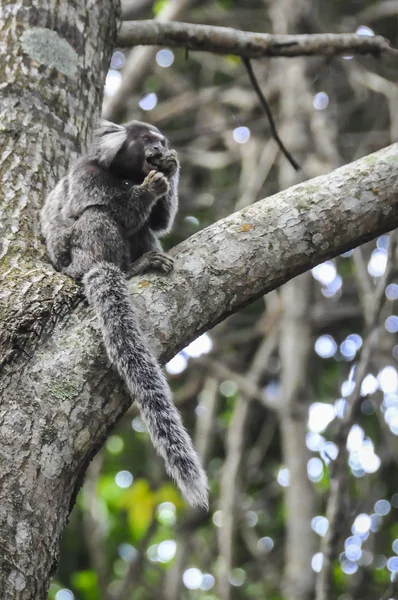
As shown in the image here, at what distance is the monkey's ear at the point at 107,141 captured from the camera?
156 inches

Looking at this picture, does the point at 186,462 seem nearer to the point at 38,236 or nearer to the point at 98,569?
the point at 38,236

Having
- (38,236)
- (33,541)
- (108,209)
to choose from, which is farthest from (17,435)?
(108,209)

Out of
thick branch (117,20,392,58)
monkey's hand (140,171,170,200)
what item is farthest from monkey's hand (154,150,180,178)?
thick branch (117,20,392,58)

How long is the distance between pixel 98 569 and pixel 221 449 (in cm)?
235

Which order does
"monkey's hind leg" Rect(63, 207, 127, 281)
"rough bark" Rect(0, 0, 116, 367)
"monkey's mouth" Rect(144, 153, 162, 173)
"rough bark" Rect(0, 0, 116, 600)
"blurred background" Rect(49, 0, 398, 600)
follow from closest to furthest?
"rough bark" Rect(0, 0, 116, 600), "rough bark" Rect(0, 0, 116, 367), "monkey's hind leg" Rect(63, 207, 127, 281), "monkey's mouth" Rect(144, 153, 162, 173), "blurred background" Rect(49, 0, 398, 600)

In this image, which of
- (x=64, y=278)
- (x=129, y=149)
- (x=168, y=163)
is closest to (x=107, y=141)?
(x=129, y=149)

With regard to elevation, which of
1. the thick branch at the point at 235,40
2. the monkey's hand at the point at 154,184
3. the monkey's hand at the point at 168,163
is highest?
the thick branch at the point at 235,40

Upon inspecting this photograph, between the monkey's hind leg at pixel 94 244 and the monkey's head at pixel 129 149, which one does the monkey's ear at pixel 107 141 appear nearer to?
the monkey's head at pixel 129 149

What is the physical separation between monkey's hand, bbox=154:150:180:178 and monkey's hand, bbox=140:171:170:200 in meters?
0.20

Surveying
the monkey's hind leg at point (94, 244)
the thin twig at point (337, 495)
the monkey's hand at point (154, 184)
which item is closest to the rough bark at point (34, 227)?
the monkey's hind leg at point (94, 244)

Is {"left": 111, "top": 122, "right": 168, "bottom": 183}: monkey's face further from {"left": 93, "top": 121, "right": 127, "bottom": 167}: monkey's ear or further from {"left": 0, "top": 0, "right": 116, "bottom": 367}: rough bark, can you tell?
{"left": 0, "top": 0, "right": 116, "bottom": 367}: rough bark

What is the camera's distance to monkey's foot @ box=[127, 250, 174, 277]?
2.96 m

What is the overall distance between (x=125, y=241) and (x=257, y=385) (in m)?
2.64

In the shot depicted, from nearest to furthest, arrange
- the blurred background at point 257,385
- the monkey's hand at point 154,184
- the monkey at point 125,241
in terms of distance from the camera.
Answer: the monkey at point 125,241
the monkey's hand at point 154,184
the blurred background at point 257,385
